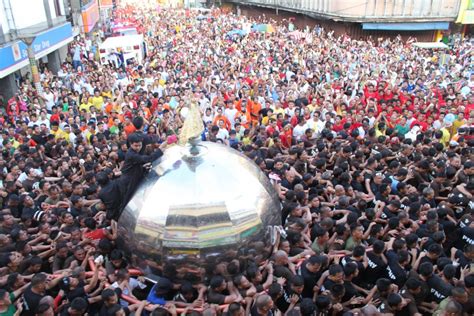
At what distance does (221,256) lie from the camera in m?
5.26

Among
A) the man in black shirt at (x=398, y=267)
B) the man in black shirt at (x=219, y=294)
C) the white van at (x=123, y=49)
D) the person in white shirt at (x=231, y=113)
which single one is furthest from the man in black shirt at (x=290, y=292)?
the white van at (x=123, y=49)

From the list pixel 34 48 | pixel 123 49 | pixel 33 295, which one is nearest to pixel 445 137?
pixel 33 295

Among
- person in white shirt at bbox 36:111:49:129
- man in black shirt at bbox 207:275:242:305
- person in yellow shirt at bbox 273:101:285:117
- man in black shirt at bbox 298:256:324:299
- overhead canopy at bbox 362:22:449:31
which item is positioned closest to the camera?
man in black shirt at bbox 207:275:242:305

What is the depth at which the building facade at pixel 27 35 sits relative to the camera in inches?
650

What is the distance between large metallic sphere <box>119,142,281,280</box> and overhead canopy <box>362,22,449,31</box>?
99.5 feet

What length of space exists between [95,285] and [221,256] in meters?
1.70

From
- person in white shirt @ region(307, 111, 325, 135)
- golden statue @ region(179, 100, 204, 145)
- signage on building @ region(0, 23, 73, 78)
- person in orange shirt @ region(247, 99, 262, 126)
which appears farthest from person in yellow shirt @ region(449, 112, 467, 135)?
signage on building @ region(0, 23, 73, 78)

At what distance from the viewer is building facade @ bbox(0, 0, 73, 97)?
16.5m

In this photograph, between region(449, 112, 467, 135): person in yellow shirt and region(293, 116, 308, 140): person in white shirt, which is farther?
region(449, 112, 467, 135): person in yellow shirt

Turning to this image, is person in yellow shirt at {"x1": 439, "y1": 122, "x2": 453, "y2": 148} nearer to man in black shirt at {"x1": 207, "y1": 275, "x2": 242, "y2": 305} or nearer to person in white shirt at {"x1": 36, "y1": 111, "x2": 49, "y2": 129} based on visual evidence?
man in black shirt at {"x1": 207, "y1": 275, "x2": 242, "y2": 305}

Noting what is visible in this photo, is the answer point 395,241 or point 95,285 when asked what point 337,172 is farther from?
point 95,285

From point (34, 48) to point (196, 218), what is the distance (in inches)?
707

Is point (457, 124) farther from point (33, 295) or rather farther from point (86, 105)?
point (86, 105)

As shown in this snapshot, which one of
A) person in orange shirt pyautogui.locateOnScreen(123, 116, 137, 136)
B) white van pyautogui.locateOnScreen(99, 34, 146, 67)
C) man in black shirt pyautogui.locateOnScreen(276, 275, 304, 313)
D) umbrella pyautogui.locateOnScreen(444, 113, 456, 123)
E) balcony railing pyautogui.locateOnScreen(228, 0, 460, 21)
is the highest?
balcony railing pyautogui.locateOnScreen(228, 0, 460, 21)
